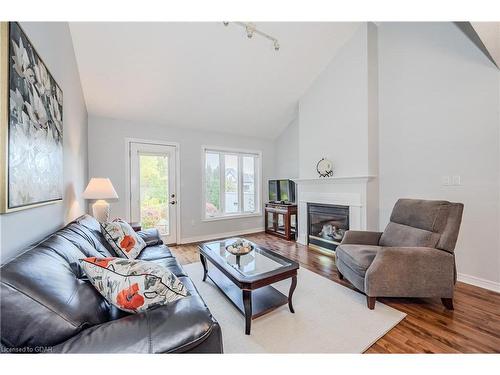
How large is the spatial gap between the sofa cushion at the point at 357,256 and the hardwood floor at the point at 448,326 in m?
0.37

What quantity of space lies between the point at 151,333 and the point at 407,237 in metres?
2.45

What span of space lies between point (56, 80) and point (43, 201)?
3.44 ft

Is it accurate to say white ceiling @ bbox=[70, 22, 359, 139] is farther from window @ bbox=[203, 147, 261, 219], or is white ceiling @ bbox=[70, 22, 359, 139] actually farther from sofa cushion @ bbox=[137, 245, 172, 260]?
sofa cushion @ bbox=[137, 245, 172, 260]

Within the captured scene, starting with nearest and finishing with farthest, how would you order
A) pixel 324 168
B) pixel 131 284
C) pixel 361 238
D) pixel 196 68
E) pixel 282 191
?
pixel 131 284 < pixel 361 238 < pixel 196 68 < pixel 324 168 < pixel 282 191

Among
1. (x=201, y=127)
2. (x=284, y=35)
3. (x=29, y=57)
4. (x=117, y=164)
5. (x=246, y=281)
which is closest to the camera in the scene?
(x=29, y=57)

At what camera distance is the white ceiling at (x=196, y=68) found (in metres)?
2.53

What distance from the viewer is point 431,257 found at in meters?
1.86

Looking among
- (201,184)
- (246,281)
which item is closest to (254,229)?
(201,184)

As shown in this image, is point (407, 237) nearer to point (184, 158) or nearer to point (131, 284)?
point (131, 284)

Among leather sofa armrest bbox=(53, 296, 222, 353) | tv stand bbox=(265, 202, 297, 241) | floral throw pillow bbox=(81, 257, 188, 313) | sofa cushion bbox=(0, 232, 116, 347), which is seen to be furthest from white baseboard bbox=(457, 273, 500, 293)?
sofa cushion bbox=(0, 232, 116, 347)

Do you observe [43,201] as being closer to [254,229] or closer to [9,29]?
[9,29]

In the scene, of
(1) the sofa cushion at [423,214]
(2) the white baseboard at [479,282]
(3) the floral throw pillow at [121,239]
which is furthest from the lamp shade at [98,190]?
(2) the white baseboard at [479,282]

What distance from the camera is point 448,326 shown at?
5.50 feet

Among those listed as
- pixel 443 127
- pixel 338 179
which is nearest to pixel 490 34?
pixel 443 127
